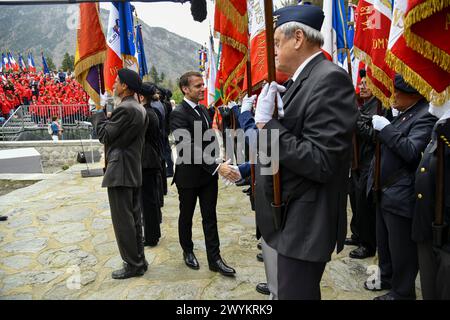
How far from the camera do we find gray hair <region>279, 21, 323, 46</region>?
1.90 m

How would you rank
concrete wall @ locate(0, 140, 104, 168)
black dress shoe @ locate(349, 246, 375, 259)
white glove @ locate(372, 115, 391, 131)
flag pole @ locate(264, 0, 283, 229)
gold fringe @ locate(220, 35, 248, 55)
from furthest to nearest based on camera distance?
concrete wall @ locate(0, 140, 104, 168) < black dress shoe @ locate(349, 246, 375, 259) < gold fringe @ locate(220, 35, 248, 55) < white glove @ locate(372, 115, 391, 131) < flag pole @ locate(264, 0, 283, 229)

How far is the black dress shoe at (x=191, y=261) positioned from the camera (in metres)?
4.00

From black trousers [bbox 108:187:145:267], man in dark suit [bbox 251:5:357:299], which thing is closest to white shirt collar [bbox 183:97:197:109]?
black trousers [bbox 108:187:145:267]

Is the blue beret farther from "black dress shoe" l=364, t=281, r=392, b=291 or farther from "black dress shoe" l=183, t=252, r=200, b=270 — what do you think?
"black dress shoe" l=183, t=252, r=200, b=270

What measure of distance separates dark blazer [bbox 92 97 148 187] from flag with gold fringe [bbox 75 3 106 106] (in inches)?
36.3

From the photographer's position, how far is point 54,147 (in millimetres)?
14148

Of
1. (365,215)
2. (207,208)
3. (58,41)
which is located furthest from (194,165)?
(58,41)

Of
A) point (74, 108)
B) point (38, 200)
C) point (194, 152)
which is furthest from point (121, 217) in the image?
point (74, 108)

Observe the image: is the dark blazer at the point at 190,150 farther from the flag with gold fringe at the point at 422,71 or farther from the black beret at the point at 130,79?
the flag with gold fringe at the point at 422,71

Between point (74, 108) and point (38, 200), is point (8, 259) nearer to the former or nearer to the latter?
point (38, 200)

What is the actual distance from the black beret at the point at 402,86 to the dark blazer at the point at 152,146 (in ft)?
10.0

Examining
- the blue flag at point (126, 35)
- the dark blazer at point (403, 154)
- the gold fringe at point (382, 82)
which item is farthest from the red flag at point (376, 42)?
the blue flag at point (126, 35)

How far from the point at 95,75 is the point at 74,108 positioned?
46.7 ft

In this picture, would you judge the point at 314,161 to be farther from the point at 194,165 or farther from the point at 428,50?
the point at 194,165
